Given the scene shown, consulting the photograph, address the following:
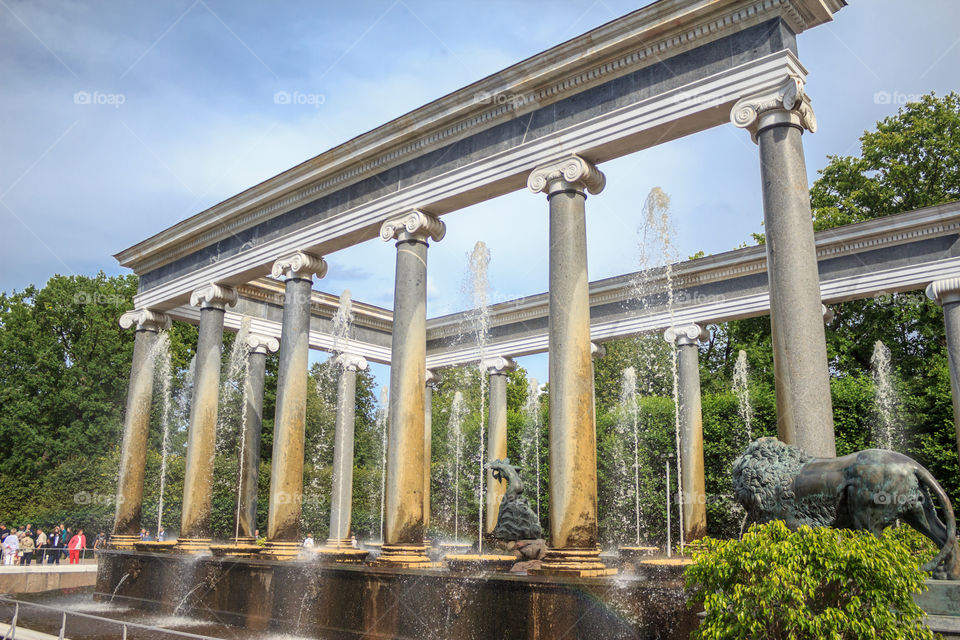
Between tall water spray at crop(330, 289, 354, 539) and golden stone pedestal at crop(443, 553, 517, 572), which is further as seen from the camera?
tall water spray at crop(330, 289, 354, 539)

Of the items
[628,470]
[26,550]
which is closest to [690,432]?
[628,470]

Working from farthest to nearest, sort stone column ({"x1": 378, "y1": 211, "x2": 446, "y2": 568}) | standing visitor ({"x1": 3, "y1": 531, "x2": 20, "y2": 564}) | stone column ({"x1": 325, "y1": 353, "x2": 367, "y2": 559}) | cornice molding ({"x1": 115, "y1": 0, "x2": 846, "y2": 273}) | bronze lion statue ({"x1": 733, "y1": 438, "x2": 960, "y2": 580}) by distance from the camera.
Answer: standing visitor ({"x1": 3, "y1": 531, "x2": 20, "y2": 564}) < stone column ({"x1": 325, "y1": 353, "x2": 367, "y2": 559}) < stone column ({"x1": 378, "y1": 211, "x2": 446, "y2": 568}) < cornice molding ({"x1": 115, "y1": 0, "x2": 846, "y2": 273}) < bronze lion statue ({"x1": 733, "y1": 438, "x2": 960, "y2": 580})

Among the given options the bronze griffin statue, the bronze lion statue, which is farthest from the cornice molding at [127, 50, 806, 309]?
the bronze griffin statue

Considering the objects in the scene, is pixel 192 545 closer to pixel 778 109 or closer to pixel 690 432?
pixel 690 432

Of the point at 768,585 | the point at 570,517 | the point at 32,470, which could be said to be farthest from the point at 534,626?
the point at 32,470

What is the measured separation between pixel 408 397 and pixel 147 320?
15.4 m

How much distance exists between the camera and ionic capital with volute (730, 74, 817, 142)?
537 inches

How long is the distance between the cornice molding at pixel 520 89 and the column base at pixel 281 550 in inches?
414

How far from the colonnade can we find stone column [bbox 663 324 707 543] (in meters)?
0.05

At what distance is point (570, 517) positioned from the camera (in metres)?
14.9

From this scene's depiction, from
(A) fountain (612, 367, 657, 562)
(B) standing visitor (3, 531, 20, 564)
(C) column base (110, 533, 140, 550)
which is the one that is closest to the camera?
(C) column base (110, 533, 140, 550)

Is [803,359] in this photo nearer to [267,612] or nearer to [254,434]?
[267,612]

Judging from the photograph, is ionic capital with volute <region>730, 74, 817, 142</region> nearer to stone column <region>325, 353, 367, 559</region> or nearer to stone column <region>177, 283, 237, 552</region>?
stone column <region>177, 283, 237, 552</region>

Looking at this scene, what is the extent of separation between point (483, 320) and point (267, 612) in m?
17.3
